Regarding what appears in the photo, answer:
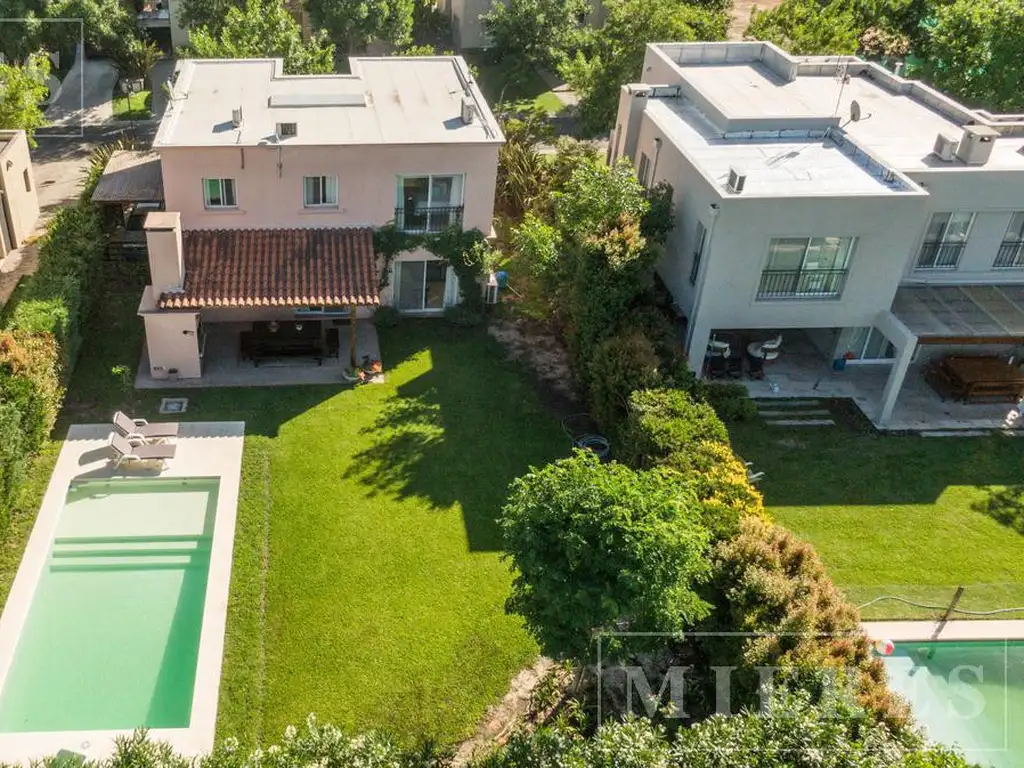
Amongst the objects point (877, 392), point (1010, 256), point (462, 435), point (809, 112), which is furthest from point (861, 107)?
point (462, 435)

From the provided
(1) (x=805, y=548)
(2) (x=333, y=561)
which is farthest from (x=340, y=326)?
(1) (x=805, y=548)

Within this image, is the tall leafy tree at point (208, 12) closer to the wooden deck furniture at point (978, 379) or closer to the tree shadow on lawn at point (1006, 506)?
the wooden deck furniture at point (978, 379)

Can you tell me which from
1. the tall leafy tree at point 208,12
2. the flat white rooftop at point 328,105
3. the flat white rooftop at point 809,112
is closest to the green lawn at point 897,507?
the flat white rooftop at point 809,112

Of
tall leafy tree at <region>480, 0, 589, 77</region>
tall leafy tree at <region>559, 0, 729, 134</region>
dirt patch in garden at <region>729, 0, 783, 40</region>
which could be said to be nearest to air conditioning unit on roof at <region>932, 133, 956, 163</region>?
tall leafy tree at <region>559, 0, 729, 134</region>

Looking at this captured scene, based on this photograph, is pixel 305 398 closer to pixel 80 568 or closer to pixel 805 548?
pixel 80 568

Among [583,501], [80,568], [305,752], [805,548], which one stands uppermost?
[583,501]

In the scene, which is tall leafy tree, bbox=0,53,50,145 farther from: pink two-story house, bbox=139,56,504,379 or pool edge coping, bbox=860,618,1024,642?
pool edge coping, bbox=860,618,1024,642
